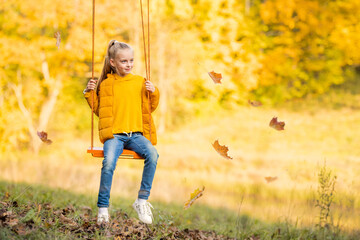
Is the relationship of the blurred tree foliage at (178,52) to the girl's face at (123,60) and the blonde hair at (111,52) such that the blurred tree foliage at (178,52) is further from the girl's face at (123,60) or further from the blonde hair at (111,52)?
the girl's face at (123,60)

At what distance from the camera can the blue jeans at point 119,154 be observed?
138 inches

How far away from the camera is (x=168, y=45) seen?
53.5 feet

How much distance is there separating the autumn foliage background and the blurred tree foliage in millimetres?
41

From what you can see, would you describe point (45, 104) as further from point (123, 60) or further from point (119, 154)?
point (119, 154)

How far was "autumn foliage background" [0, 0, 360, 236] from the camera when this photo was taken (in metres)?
10.5

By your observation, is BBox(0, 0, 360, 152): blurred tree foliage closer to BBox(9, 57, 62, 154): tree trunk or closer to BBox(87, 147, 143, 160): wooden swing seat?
BBox(9, 57, 62, 154): tree trunk

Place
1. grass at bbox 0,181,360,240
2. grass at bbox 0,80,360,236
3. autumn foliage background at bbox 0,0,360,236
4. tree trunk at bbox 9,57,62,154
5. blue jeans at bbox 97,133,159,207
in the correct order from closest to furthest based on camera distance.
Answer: grass at bbox 0,181,360,240 < blue jeans at bbox 97,133,159,207 < grass at bbox 0,80,360,236 < autumn foliage background at bbox 0,0,360,236 < tree trunk at bbox 9,57,62,154

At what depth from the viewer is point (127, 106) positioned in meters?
3.73

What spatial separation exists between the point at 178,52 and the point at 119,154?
12942 millimetres

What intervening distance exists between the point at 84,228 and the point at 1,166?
6.10m

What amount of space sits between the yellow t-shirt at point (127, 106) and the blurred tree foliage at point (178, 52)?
712 centimetres

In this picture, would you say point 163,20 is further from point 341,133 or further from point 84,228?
point 84,228

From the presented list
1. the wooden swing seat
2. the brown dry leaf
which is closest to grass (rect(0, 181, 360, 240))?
the brown dry leaf

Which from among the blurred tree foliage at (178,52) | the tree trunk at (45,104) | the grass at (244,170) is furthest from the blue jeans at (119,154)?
the tree trunk at (45,104)
